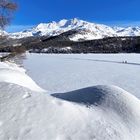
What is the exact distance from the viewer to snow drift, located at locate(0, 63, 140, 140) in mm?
5682

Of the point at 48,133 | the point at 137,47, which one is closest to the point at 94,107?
the point at 48,133

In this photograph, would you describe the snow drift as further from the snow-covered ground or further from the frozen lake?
the frozen lake

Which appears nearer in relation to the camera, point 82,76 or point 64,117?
point 64,117

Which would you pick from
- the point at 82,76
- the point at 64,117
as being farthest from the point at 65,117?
the point at 82,76

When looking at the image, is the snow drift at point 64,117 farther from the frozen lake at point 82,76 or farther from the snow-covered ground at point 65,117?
the frozen lake at point 82,76

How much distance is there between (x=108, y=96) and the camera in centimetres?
777

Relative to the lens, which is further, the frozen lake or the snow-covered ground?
the frozen lake

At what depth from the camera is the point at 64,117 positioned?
20.6ft

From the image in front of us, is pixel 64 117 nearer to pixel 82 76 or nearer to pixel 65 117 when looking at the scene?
pixel 65 117

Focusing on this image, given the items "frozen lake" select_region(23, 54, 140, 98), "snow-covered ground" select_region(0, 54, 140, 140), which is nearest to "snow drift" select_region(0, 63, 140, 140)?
"snow-covered ground" select_region(0, 54, 140, 140)

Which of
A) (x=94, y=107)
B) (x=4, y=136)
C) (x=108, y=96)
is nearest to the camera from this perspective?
(x=4, y=136)

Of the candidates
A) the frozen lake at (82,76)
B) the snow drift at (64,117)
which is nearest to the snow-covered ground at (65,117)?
the snow drift at (64,117)

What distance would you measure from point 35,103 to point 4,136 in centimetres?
117

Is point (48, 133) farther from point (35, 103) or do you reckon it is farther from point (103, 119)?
point (103, 119)
